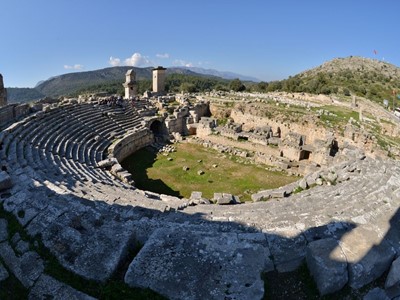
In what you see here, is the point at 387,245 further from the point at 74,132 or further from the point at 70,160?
the point at 74,132

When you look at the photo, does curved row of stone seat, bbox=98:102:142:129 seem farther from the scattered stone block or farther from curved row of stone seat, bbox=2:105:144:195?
the scattered stone block

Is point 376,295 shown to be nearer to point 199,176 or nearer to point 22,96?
point 199,176

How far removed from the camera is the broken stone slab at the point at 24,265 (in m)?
5.74

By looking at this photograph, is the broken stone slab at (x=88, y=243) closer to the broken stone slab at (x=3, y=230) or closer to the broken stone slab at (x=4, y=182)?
the broken stone slab at (x=3, y=230)

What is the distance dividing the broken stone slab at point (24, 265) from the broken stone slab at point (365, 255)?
6066 mm

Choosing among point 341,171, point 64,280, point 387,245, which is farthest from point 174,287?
point 341,171

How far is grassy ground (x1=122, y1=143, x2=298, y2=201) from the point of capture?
17203 mm

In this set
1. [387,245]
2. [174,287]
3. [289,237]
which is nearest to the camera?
[174,287]

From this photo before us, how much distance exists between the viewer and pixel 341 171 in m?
14.6

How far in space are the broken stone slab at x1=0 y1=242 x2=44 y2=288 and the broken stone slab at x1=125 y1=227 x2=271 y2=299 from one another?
78.0 inches

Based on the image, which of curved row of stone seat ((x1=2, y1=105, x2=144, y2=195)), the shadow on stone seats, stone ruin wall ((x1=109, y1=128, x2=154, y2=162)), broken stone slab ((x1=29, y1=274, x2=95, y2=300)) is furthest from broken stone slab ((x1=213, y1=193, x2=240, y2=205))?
stone ruin wall ((x1=109, y1=128, x2=154, y2=162))

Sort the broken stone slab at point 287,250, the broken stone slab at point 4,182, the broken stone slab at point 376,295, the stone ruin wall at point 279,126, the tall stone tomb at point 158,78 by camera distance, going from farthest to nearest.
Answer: the tall stone tomb at point 158,78, the stone ruin wall at point 279,126, the broken stone slab at point 4,182, the broken stone slab at point 287,250, the broken stone slab at point 376,295

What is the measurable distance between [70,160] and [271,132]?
16224mm

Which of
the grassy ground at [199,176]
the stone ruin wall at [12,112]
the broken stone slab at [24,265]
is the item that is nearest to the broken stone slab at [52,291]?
the broken stone slab at [24,265]
